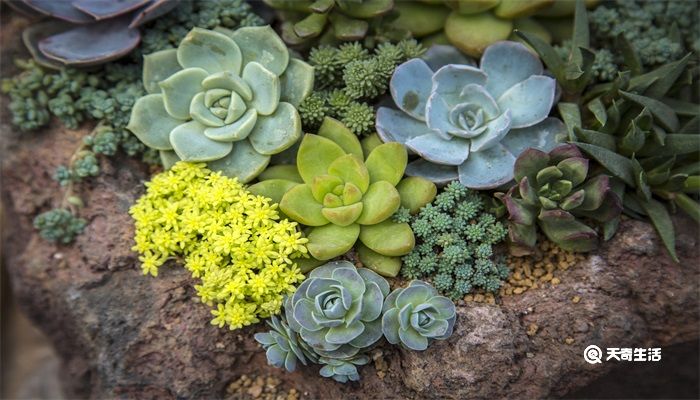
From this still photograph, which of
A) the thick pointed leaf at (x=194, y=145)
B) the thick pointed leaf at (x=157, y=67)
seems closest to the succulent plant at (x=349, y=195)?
the thick pointed leaf at (x=194, y=145)

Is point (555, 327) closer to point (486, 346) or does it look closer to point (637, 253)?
point (486, 346)

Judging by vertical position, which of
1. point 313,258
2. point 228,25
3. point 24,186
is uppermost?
point 228,25

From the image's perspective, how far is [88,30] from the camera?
2609 mm

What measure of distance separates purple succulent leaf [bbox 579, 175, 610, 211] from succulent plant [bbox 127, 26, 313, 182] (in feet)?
3.45

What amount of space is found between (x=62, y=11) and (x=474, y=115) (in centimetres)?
172

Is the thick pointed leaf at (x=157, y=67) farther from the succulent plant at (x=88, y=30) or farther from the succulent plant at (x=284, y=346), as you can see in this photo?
the succulent plant at (x=284, y=346)

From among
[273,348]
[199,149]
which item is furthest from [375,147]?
[273,348]

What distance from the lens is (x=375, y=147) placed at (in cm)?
236

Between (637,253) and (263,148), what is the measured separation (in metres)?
1.42

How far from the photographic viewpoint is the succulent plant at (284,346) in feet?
6.95

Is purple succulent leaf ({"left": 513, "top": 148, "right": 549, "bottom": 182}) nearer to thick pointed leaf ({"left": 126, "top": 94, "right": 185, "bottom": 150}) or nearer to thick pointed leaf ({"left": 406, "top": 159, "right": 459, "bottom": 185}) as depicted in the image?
thick pointed leaf ({"left": 406, "top": 159, "right": 459, "bottom": 185})

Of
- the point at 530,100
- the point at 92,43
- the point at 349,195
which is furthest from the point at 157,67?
the point at 530,100

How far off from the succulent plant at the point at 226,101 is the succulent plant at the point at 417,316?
2.30 feet

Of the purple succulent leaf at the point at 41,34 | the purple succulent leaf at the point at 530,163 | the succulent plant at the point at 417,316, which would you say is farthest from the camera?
the purple succulent leaf at the point at 41,34
